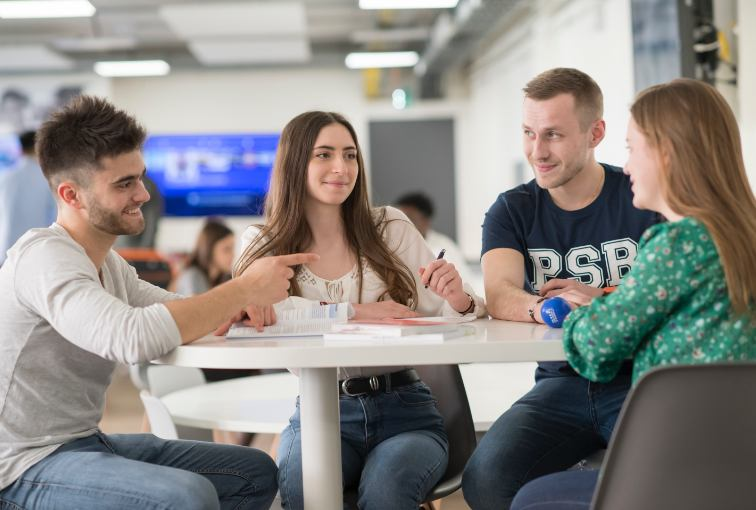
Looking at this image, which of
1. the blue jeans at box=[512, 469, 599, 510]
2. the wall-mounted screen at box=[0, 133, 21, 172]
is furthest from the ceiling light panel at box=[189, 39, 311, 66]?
the blue jeans at box=[512, 469, 599, 510]

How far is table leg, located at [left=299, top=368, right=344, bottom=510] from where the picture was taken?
178 centimetres

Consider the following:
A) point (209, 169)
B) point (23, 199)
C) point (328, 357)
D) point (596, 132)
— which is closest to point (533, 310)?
point (328, 357)

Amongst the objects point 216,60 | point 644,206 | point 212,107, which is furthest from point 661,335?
point 212,107

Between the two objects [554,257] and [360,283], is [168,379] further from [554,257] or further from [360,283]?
[554,257]

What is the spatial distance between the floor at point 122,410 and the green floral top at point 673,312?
386 centimetres

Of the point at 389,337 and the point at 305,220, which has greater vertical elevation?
the point at 305,220

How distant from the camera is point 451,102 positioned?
38.5 ft

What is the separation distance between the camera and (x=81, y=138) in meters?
1.88

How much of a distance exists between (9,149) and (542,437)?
421 inches

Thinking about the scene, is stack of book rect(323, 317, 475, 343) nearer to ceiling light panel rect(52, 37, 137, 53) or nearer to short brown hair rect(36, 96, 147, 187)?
short brown hair rect(36, 96, 147, 187)

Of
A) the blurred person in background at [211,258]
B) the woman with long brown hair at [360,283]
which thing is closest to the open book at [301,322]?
the woman with long brown hair at [360,283]

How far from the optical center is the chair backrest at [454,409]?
219 centimetres

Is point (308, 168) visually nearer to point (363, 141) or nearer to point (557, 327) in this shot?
Result: point (557, 327)

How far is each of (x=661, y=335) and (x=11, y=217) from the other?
524 cm
